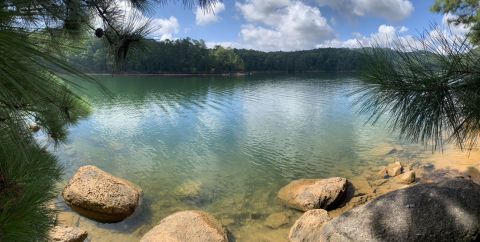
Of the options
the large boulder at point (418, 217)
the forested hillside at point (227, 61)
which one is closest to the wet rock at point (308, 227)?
the large boulder at point (418, 217)

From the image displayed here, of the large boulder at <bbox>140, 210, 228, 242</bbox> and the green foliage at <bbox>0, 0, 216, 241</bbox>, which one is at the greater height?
the green foliage at <bbox>0, 0, 216, 241</bbox>

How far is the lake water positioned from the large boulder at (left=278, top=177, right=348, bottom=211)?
34cm

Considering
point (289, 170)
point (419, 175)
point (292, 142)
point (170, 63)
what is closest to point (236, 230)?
point (289, 170)

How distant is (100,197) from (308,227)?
5127 mm

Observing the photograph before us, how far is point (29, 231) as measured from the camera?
1392mm

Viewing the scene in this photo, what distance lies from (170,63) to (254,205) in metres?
75.8

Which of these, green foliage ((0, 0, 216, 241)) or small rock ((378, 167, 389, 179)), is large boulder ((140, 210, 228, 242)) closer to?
green foliage ((0, 0, 216, 241))

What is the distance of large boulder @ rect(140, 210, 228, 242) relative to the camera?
7.15 m

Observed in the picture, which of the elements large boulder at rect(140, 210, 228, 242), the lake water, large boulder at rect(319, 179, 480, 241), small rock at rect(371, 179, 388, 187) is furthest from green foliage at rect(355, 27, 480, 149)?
small rock at rect(371, 179, 388, 187)

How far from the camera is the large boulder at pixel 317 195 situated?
9.43m

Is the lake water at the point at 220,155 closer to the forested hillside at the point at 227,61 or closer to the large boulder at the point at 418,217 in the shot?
the large boulder at the point at 418,217

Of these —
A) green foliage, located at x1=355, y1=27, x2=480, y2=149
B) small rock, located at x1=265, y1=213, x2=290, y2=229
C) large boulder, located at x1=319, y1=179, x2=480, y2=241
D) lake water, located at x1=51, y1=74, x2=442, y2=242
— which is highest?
green foliage, located at x1=355, y1=27, x2=480, y2=149

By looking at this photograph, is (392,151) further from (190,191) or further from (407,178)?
(190,191)

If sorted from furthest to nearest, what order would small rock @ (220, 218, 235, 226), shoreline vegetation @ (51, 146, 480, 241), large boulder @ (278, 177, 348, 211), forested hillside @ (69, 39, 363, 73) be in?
forested hillside @ (69, 39, 363, 73)
large boulder @ (278, 177, 348, 211)
small rock @ (220, 218, 235, 226)
shoreline vegetation @ (51, 146, 480, 241)
